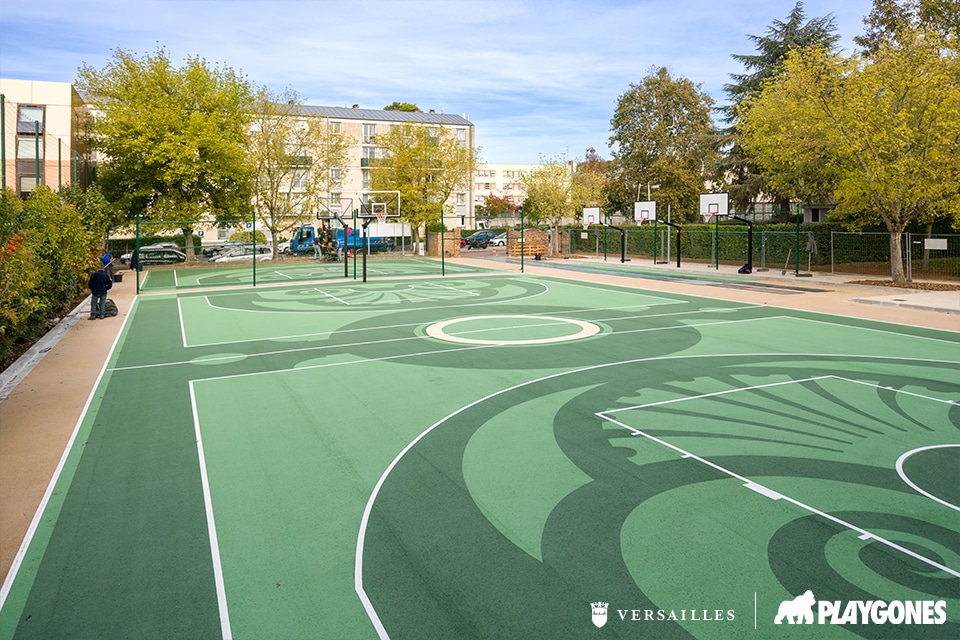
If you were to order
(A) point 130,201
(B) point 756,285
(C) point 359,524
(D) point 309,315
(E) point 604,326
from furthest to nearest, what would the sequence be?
1. (A) point 130,201
2. (B) point 756,285
3. (D) point 309,315
4. (E) point 604,326
5. (C) point 359,524

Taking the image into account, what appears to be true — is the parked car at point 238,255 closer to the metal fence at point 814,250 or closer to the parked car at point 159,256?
the parked car at point 159,256

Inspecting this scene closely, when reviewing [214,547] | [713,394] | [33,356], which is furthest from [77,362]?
[713,394]

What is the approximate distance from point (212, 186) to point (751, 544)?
4140 cm

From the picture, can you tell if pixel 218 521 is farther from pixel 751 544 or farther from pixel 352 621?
pixel 751 544

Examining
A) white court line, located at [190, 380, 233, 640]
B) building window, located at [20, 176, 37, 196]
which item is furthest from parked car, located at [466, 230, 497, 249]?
white court line, located at [190, 380, 233, 640]

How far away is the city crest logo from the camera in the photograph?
15.3ft

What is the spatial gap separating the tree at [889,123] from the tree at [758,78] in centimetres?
1598

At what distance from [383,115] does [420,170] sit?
38.4 meters

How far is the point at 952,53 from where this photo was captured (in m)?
24.0

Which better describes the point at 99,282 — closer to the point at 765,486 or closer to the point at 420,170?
the point at 765,486

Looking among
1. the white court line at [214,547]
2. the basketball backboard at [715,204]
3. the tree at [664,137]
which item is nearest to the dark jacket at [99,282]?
the white court line at [214,547]

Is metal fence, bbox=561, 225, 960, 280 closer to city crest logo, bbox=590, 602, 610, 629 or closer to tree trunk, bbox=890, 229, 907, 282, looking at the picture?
tree trunk, bbox=890, 229, 907, 282

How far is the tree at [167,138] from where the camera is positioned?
3888 centimetres

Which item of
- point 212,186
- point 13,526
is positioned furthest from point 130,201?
point 13,526
